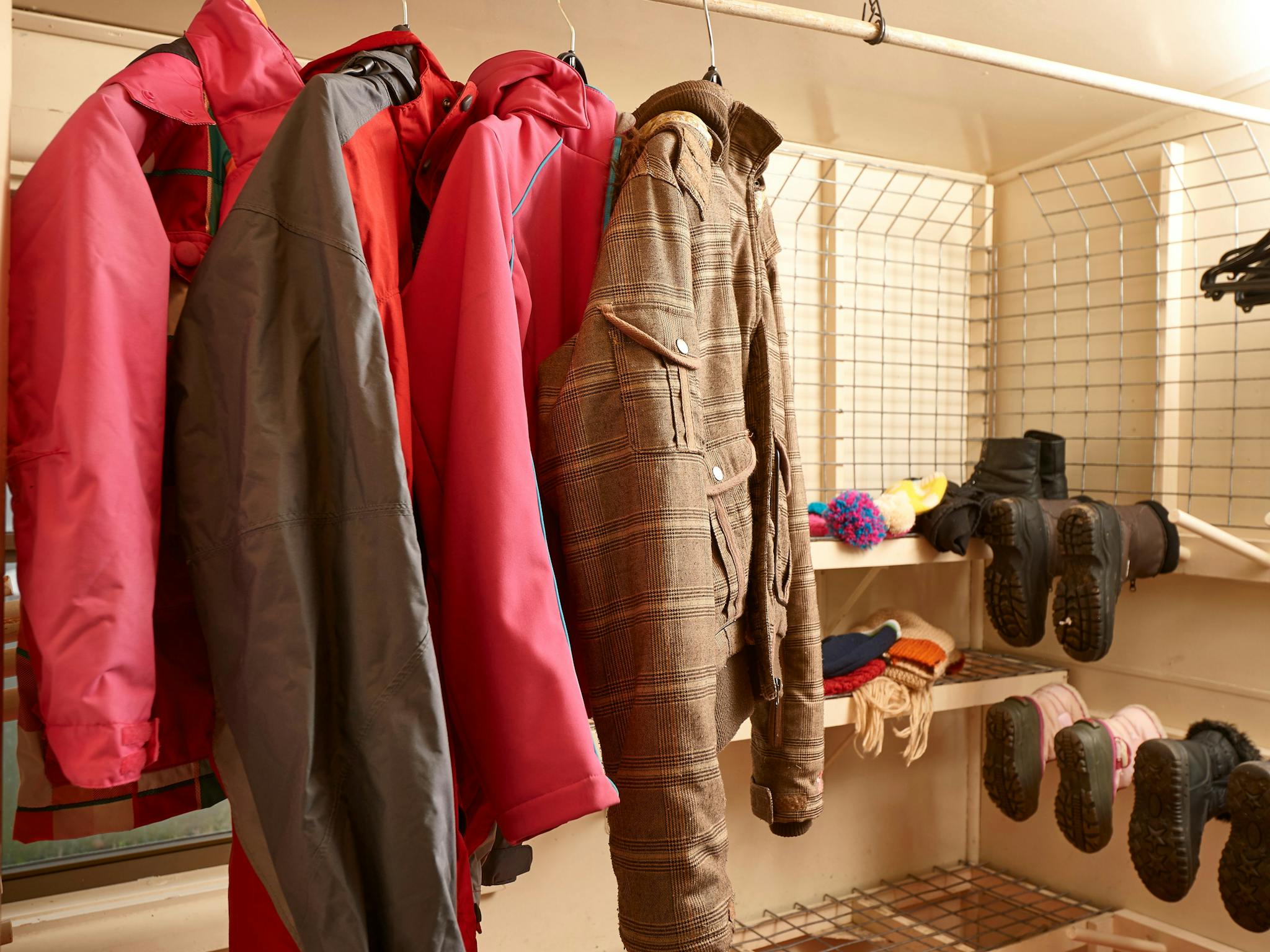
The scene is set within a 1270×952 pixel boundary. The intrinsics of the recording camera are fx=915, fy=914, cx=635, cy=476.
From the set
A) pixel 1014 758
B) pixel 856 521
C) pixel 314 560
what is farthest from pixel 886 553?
pixel 314 560

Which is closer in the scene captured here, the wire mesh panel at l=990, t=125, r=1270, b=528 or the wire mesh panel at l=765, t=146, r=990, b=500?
the wire mesh panel at l=990, t=125, r=1270, b=528

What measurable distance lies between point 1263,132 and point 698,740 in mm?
1871

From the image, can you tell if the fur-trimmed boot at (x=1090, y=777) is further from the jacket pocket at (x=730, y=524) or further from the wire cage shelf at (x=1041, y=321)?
the jacket pocket at (x=730, y=524)

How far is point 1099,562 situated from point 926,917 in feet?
3.30

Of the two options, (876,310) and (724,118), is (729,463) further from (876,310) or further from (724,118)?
(876,310)

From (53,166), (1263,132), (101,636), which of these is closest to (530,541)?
(101,636)

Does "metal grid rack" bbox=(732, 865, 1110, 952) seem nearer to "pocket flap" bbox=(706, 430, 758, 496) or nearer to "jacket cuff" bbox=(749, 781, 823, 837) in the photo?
"jacket cuff" bbox=(749, 781, 823, 837)

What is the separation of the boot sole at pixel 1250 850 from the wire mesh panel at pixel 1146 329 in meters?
0.61

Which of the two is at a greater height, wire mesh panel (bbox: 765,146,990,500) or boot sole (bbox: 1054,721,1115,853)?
wire mesh panel (bbox: 765,146,990,500)

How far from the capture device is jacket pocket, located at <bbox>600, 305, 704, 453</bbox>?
89 cm

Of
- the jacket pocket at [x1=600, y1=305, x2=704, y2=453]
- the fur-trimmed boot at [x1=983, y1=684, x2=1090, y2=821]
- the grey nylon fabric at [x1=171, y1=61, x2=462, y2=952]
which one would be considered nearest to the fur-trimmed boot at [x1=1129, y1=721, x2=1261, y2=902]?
A: the fur-trimmed boot at [x1=983, y1=684, x2=1090, y2=821]

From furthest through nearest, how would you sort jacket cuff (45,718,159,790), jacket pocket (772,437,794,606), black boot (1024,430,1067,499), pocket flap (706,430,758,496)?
black boot (1024,430,1067,499), jacket pocket (772,437,794,606), pocket flap (706,430,758,496), jacket cuff (45,718,159,790)

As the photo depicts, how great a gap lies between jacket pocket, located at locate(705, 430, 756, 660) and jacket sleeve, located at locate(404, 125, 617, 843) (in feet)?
0.78

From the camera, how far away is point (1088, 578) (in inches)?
67.4
